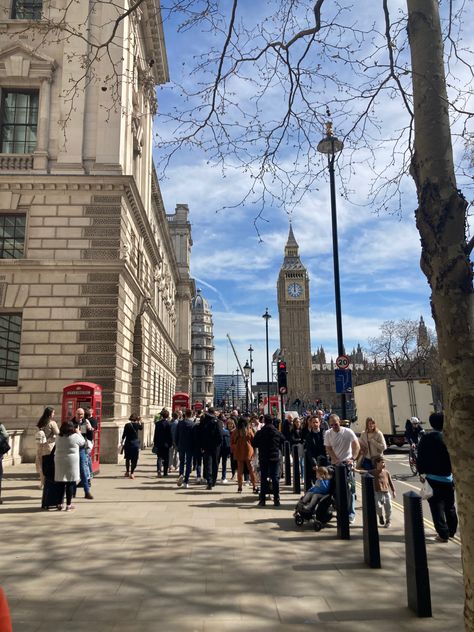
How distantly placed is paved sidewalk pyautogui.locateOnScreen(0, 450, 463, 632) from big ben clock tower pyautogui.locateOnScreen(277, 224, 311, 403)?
436 feet

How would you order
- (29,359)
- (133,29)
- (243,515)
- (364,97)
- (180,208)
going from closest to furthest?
(364,97)
(243,515)
(29,359)
(133,29)
(180,208)

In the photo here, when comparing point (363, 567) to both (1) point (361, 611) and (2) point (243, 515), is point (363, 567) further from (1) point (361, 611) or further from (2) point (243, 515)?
(2) point (243, 515)

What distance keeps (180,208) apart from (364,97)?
232 feet

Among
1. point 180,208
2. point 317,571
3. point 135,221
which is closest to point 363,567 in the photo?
point 317,571

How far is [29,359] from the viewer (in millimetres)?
18016

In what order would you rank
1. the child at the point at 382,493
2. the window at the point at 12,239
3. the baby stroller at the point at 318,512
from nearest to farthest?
the baby stroller at the point at 318,512 → the child at the point at 382,493 → the window at the point at 12,239

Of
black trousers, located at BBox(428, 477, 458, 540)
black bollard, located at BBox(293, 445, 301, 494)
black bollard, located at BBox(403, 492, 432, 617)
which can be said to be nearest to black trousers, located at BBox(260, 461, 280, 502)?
black bollard, located at BBox(293, 445, 301, 494)

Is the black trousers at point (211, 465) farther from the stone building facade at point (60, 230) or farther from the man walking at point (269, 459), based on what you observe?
the stone building facade at point (60, 230)

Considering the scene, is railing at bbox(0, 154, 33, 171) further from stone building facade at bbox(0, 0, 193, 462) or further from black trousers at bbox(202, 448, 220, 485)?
black trousers at bbox(202, 448, 220, 485)

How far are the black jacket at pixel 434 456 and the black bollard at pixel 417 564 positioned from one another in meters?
3.17

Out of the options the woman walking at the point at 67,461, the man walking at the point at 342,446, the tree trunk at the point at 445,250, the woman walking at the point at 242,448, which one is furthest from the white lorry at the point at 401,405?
the tree trunk at the point at 445,250

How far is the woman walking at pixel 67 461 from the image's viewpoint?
374 inches

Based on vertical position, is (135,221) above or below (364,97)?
above

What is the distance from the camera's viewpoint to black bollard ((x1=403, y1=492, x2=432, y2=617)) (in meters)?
4.70
